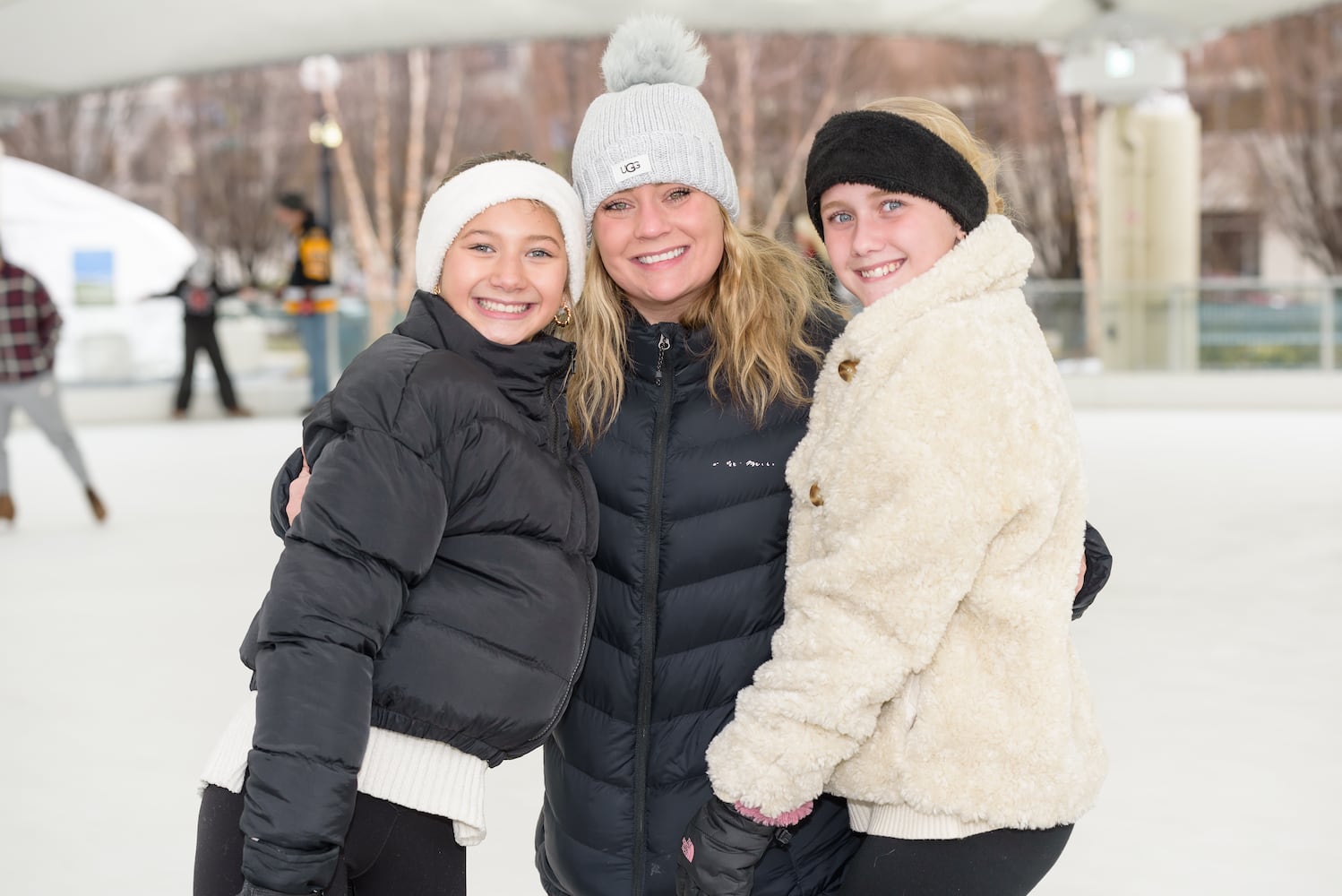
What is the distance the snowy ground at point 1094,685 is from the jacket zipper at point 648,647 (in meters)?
1.11

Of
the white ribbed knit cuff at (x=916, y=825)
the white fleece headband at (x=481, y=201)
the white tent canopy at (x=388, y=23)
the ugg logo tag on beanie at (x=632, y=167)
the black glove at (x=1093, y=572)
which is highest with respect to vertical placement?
the white tent canopy at (x=388, y=23)

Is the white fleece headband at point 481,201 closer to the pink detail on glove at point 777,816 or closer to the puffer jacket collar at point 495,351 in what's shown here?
the puffer jacket collar at point 495,351

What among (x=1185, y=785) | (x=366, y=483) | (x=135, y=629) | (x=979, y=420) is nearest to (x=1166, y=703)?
(x=1185, y=785)

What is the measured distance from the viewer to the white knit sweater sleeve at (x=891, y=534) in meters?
1.35

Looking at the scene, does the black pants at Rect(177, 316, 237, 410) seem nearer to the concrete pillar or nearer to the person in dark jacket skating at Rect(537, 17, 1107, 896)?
the concrete pillar

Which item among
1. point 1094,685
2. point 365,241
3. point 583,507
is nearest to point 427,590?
point 583,507

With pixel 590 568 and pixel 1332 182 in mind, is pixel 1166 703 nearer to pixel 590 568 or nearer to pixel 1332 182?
pixel 590 568

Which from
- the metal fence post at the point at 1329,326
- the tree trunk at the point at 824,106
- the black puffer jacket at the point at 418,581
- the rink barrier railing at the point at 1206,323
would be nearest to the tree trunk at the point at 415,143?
the tree trunk at the point at 824,106

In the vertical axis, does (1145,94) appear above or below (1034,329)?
above

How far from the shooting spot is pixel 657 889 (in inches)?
66.6

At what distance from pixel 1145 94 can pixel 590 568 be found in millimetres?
13170

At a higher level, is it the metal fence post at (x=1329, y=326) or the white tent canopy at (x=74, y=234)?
the white tent canopy at (x=74, y=234)

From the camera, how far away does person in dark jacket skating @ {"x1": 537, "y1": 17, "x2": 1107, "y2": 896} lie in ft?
5.46

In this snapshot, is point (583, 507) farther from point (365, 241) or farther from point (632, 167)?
point (365, 241)
